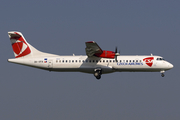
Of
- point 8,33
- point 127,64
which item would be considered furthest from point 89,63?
point 8,33

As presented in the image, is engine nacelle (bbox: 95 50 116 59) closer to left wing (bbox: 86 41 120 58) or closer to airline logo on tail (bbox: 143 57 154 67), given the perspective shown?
left wing (bbox: 86 41 120 58)

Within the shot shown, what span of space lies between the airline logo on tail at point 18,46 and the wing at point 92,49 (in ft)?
27.9

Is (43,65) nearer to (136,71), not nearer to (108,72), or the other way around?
(108,72)

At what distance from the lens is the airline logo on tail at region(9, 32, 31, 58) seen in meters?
40.2

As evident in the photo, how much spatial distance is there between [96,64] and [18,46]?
1079 cm

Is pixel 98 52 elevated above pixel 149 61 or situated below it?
above

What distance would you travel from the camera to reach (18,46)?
133 ft

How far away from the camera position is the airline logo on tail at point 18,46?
132 ft

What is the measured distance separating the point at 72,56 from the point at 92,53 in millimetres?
3253

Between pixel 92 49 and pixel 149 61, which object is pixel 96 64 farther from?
pixel 149 61

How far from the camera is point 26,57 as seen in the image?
40.0 metres

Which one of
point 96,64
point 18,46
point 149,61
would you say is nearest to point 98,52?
point 96,64

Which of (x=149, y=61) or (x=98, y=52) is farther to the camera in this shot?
(x=149, y=61)

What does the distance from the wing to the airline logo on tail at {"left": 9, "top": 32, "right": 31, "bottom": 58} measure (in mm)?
8512
